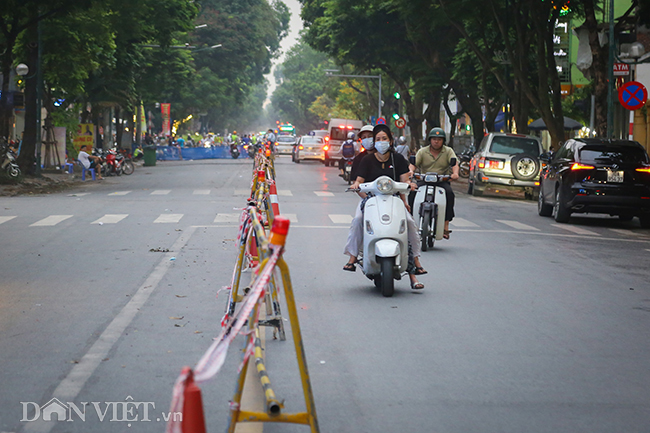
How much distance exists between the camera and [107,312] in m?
8.46

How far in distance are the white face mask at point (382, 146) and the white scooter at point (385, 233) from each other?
0.52 metres

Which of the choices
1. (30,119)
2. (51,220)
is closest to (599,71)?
(51,220)

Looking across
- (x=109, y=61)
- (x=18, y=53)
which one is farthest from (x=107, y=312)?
(x=109, y=61)

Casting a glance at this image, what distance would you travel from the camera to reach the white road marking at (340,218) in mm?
17670

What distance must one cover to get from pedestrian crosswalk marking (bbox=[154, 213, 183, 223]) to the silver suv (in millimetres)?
10497

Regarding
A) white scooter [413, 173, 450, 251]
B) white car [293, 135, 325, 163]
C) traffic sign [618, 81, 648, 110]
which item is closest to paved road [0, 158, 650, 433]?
white scooter [413, 173, 450, 251]

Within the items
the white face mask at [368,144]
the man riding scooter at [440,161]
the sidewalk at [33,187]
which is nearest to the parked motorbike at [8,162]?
the sidewalk at [33,187]

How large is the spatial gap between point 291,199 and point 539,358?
1703cm

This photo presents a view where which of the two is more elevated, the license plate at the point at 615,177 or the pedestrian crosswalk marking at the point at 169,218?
the license plate at the point at 615,177

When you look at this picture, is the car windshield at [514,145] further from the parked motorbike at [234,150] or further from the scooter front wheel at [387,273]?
the parked motorbike at [234,150]

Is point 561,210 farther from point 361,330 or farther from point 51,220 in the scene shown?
point 361,330

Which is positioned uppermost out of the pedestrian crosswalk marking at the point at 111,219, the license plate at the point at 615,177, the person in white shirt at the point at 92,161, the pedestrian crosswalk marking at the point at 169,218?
the license plate at the point at 615,177

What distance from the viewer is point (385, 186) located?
31.4ft

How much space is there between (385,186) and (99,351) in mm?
3739
